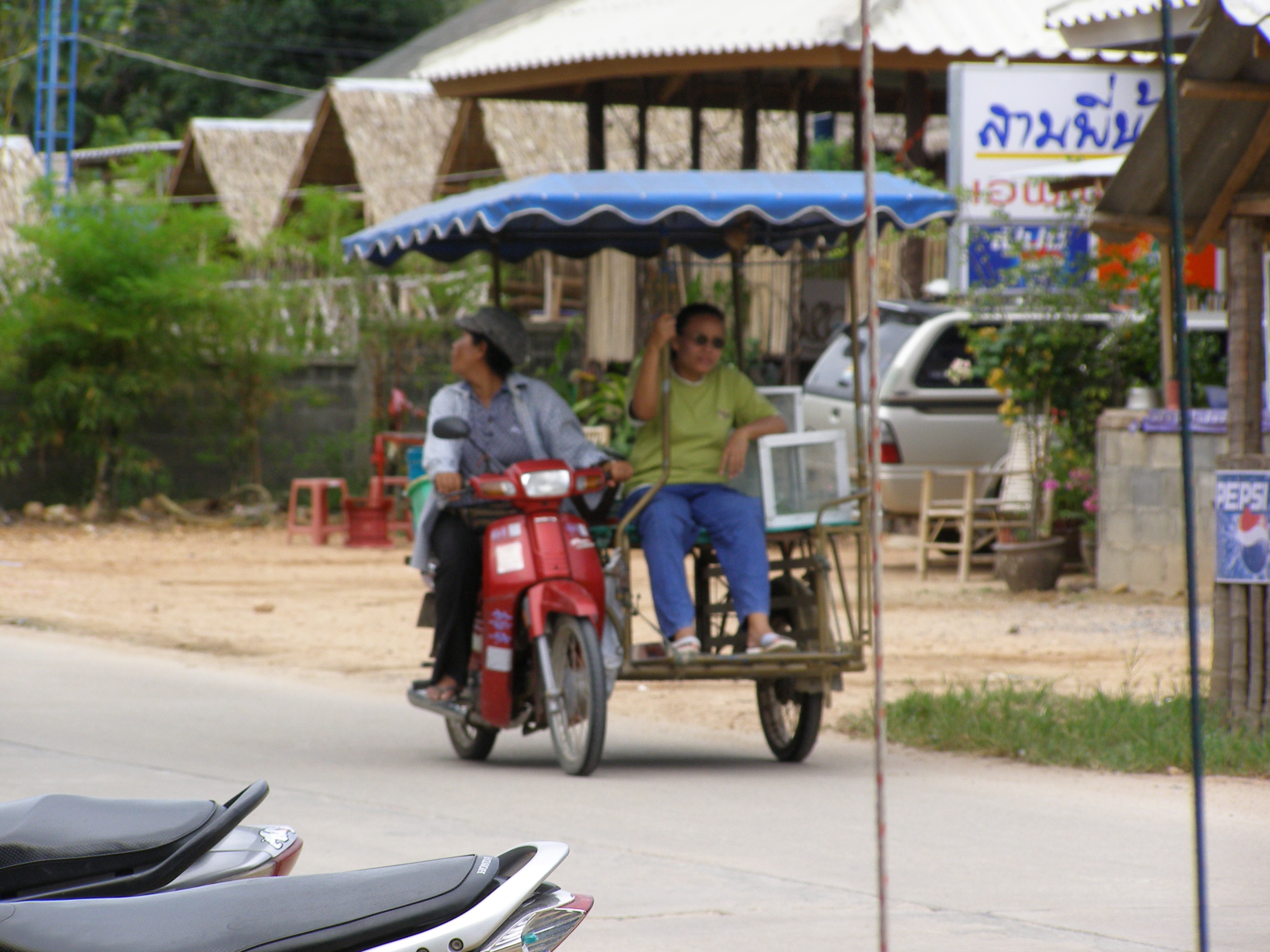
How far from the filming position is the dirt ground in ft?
30.0

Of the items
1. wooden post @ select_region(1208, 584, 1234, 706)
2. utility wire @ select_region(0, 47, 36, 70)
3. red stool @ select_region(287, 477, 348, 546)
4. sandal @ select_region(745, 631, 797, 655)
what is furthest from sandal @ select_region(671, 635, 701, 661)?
utility wire @ select_region(0, 47, 36, 70)

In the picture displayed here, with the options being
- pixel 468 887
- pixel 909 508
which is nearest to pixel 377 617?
pixel 909 508

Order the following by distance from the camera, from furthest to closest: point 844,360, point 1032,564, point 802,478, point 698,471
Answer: point 844,360
point 1032,564
point 802,478
point 698,471

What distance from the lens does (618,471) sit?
270 inches

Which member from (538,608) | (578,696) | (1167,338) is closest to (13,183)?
(1167,338)

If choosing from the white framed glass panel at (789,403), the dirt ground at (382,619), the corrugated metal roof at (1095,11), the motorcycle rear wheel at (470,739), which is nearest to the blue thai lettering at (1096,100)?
the corrugated metal roof at (1095,11)

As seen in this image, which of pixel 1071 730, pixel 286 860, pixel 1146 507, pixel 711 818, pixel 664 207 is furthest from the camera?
pixel 1146 507

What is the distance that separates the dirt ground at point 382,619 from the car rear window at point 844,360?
161 cm

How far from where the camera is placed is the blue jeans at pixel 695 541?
6688 millimetres

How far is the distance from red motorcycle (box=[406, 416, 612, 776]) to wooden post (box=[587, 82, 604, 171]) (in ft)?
38.1

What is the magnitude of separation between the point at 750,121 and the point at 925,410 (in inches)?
199

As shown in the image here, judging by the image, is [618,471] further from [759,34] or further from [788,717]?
[759,34]

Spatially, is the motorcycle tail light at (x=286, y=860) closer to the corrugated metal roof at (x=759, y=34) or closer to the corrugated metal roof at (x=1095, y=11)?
the corrugated metal roof at (x=1095, y=11)

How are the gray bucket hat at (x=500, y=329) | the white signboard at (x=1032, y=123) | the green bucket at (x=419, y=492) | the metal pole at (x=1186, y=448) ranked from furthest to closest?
the white signboard at (x=1032, y=123) < the green bucket at (x=419, y=492) < the gray bucket hat at (x=500, y=329) < the metal pole at (x=1186, y=448)
